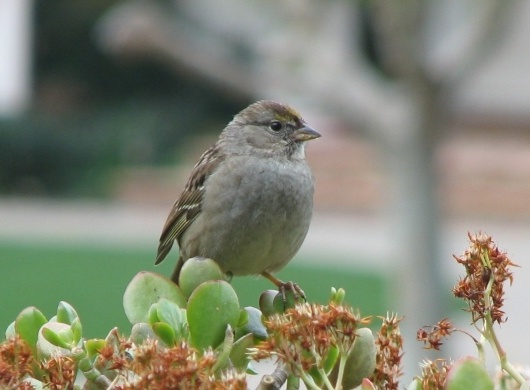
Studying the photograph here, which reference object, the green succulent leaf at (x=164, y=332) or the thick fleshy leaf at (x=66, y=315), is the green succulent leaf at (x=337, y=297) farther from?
the thick fleshy leaf at (x=66, y=315)

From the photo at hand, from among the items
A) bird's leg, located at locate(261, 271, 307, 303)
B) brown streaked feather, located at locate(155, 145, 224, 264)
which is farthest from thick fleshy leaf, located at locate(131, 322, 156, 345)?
brown streaked feather, located at locate(155, 145, 224, 264)

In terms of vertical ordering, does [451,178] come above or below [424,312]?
above

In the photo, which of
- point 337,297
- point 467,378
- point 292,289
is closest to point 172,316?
point 337,297

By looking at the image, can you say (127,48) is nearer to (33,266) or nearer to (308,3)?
(308,3)

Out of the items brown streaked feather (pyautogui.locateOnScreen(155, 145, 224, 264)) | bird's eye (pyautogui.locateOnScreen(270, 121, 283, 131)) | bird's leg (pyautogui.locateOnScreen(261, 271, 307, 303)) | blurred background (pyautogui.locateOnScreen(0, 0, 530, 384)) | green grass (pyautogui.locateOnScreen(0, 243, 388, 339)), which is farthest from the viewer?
green grass (pyautogui.locateOnScreen(0, 243, 388, 339))

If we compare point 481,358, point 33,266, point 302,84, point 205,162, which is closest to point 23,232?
point 33,266

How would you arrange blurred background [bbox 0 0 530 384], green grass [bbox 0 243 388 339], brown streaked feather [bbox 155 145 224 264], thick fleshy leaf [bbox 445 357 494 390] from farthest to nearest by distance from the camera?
green grass [bbox 0 243 388 339] → blurred background [bbox 0 0 530 384] → brown streaked feather [bbox 155 145 224 264] → thick fleshy leaf [bbox 445 357 494 390]

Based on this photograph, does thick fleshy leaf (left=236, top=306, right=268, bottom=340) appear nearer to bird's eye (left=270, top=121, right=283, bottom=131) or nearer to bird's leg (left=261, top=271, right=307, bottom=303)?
bird's leg (left=261, top=271, right=307, bottom=303)
